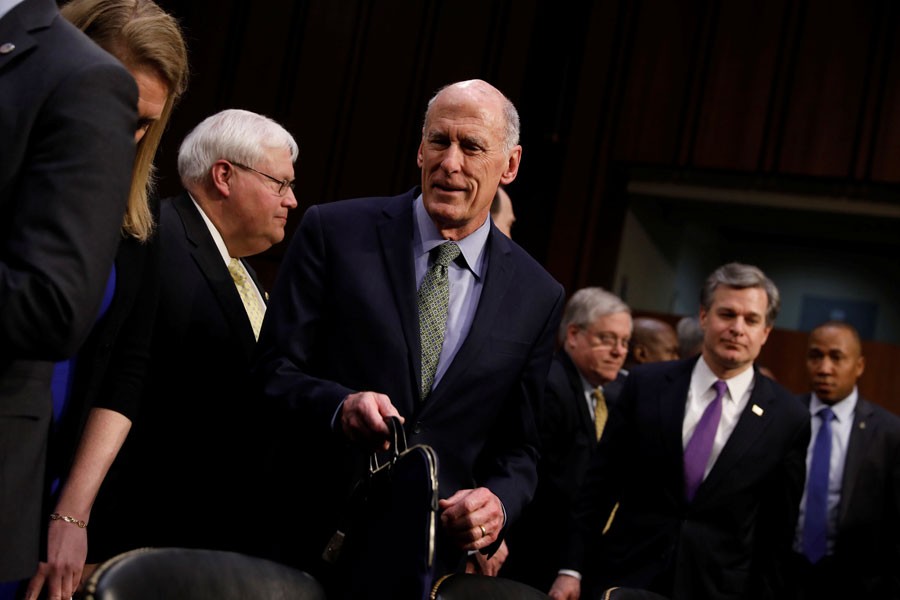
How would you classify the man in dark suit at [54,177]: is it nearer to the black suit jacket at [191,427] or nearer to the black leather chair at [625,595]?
the black suit jacket at [191,427]

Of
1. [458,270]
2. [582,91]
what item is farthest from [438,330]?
[582,91]

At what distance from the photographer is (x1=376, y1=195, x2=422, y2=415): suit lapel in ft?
6.35

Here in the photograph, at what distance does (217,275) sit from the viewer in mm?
2291

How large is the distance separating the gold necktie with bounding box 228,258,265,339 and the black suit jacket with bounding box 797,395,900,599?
9.27ft

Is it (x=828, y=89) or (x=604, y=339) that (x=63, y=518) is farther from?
(x=828, y=89)

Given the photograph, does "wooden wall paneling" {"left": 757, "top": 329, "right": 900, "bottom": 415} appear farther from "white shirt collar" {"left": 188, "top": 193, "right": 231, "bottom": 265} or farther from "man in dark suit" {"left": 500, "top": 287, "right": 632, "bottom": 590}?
"white shirt collar" {"left": 188, "top": 193, "right": 231, "bottom": 265}

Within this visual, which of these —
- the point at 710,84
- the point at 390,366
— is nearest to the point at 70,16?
the point at 390,366

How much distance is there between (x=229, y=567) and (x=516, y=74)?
607 cm

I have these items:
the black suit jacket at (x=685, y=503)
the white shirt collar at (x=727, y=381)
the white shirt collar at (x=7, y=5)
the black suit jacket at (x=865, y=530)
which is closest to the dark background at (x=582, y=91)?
the black suit jacket at (x=865, y=530)

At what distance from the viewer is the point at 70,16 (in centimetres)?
151

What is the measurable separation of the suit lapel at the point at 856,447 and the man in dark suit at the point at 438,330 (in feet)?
8.73

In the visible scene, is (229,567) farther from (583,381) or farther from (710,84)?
(710,84)

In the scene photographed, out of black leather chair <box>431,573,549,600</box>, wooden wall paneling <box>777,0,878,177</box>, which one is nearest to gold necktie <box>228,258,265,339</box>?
black leather chair <box>431,573,549,600</box>

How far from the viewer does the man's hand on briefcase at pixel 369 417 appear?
1.61 meters
